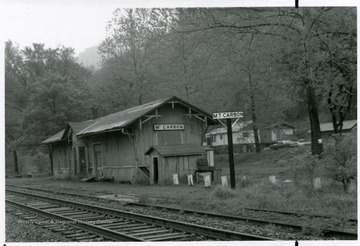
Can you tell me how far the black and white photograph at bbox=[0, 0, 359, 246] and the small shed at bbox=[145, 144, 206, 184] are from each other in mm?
93

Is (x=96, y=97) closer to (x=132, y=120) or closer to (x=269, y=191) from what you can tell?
(x=132, y=120)

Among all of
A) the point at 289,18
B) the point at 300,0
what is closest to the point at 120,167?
the point at 289,18

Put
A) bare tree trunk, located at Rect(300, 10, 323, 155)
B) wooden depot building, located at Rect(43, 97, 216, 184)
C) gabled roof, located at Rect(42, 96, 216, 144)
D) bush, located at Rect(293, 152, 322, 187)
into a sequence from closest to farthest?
bush, located at Rect(293, 152, 322, 187) → bare tree trunk, located at Rect(300, 10, 323, 155) → wooden depot building, located at Rect(43, 97, 216, 184) → gabled roof, located at Rect(42, 96, 216, 144)

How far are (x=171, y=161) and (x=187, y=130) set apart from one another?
2.88 m

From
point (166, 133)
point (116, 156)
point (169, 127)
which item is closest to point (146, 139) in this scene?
point (166, 133)

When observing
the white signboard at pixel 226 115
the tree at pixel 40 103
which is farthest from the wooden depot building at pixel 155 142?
the tree at pixel 40 103

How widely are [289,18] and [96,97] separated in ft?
94.8

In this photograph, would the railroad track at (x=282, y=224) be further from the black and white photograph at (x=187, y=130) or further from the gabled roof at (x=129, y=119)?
the gabled roof at (x=129, y=119)

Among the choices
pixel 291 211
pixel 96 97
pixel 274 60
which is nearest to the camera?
pixel 291 211

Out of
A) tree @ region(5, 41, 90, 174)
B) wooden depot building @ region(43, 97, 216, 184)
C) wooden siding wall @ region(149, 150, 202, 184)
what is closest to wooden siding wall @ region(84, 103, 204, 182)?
wooden depot building @ region(43, 97, 216, 184)

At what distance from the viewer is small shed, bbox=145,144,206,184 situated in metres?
23.2

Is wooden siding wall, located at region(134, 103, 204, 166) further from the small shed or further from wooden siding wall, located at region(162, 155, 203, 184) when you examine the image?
wooden siding wall, located at region(162, 155, 203, 184)

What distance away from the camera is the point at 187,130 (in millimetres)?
25625

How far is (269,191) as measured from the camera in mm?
14820
